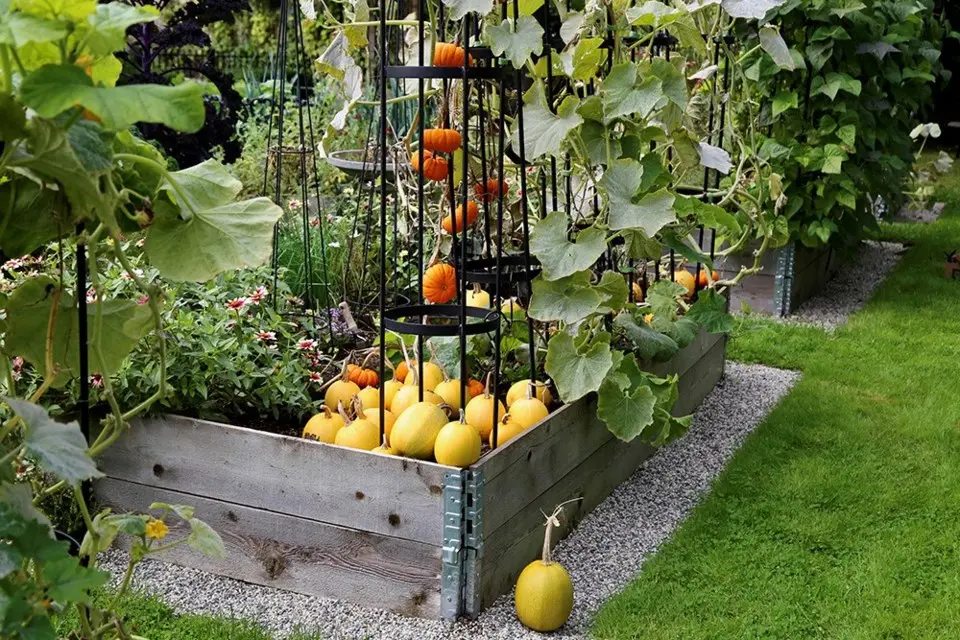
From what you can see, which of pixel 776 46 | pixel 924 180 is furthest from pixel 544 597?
pixel 924 180

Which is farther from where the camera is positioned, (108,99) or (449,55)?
(449,55)

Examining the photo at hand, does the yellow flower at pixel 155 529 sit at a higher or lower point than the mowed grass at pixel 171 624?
higher

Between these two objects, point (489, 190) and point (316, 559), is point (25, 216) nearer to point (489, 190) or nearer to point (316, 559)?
point (316, 559)

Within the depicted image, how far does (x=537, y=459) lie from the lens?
2520 millimetres

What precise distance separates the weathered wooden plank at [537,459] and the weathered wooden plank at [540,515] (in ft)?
0.07

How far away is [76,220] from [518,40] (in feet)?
4.81

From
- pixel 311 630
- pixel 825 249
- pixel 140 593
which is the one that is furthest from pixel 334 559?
pixel 825 249

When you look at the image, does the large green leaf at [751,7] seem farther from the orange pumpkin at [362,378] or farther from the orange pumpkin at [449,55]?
the orange pumpkin at [362,378]

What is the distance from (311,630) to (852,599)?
1230mm

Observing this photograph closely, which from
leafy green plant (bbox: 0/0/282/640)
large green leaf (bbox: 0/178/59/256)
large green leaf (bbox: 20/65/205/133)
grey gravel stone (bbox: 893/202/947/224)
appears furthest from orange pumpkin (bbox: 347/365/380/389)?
grey gravel stone (bbox: 893/202/947/224)

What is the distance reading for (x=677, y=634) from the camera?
2.29 meters

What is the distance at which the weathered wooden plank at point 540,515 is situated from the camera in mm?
2363

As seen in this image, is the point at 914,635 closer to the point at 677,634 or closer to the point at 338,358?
the point at 677,634

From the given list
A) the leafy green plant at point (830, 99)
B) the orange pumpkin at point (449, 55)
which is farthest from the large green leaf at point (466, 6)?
the leafy green plant at point (830, 99)
